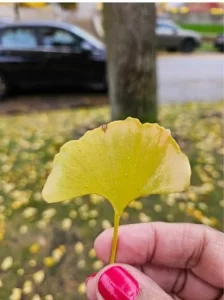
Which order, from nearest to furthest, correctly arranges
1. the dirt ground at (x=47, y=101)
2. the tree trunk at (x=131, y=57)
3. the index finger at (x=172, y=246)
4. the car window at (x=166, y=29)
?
the index finger at (x=172, y=246)
the tree trunk at (x=131, y=57)
the dirt ground at (x=47, y=101)
the car window at (x=166, y=29)

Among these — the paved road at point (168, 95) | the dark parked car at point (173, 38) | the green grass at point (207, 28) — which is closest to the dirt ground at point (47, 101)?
the paved road at point (168, 95)

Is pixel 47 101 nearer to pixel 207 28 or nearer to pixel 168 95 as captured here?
pixel 168 95

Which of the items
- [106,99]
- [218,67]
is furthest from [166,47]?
[106,99]

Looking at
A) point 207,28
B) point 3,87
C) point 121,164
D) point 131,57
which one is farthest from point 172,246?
point 207,28

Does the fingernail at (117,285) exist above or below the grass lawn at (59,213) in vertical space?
above

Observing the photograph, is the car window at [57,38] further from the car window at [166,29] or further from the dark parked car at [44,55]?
the car window at [166,29]

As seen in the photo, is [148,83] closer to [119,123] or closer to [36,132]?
[36,132]
